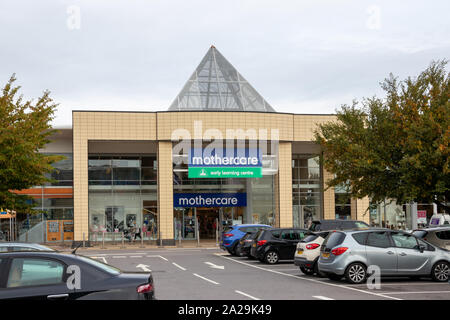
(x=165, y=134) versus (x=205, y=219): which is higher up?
(x=165, y=134)

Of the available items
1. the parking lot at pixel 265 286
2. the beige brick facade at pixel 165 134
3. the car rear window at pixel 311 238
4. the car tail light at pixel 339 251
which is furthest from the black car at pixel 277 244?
the beige brick facade at pixel 165 134

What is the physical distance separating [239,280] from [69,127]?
987 inches

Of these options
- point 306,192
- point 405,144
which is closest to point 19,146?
point 405,144

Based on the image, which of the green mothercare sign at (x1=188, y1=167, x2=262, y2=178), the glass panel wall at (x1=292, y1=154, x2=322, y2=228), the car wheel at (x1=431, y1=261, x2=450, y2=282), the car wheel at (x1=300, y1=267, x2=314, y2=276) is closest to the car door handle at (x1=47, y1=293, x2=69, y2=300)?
the car wheel at (x1=431, y1=261, x2=450, y2=282)

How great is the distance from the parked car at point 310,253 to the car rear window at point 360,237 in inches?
90.7

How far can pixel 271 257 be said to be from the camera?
22.6 meters

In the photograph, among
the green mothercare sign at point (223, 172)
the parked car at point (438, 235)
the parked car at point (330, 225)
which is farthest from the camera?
the green mothercare sign at point (223, 172)

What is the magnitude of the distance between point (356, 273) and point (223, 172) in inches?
901

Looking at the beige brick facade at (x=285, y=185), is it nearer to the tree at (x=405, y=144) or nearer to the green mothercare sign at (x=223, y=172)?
the green mothercare sign at (x=223, y=172)

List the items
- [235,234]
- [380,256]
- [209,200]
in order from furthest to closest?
[209,200] < [235,234] < [380,256]

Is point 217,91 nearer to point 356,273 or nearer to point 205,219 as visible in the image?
point 205,219

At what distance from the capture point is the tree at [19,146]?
21.1 meters

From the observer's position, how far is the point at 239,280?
1686cm
